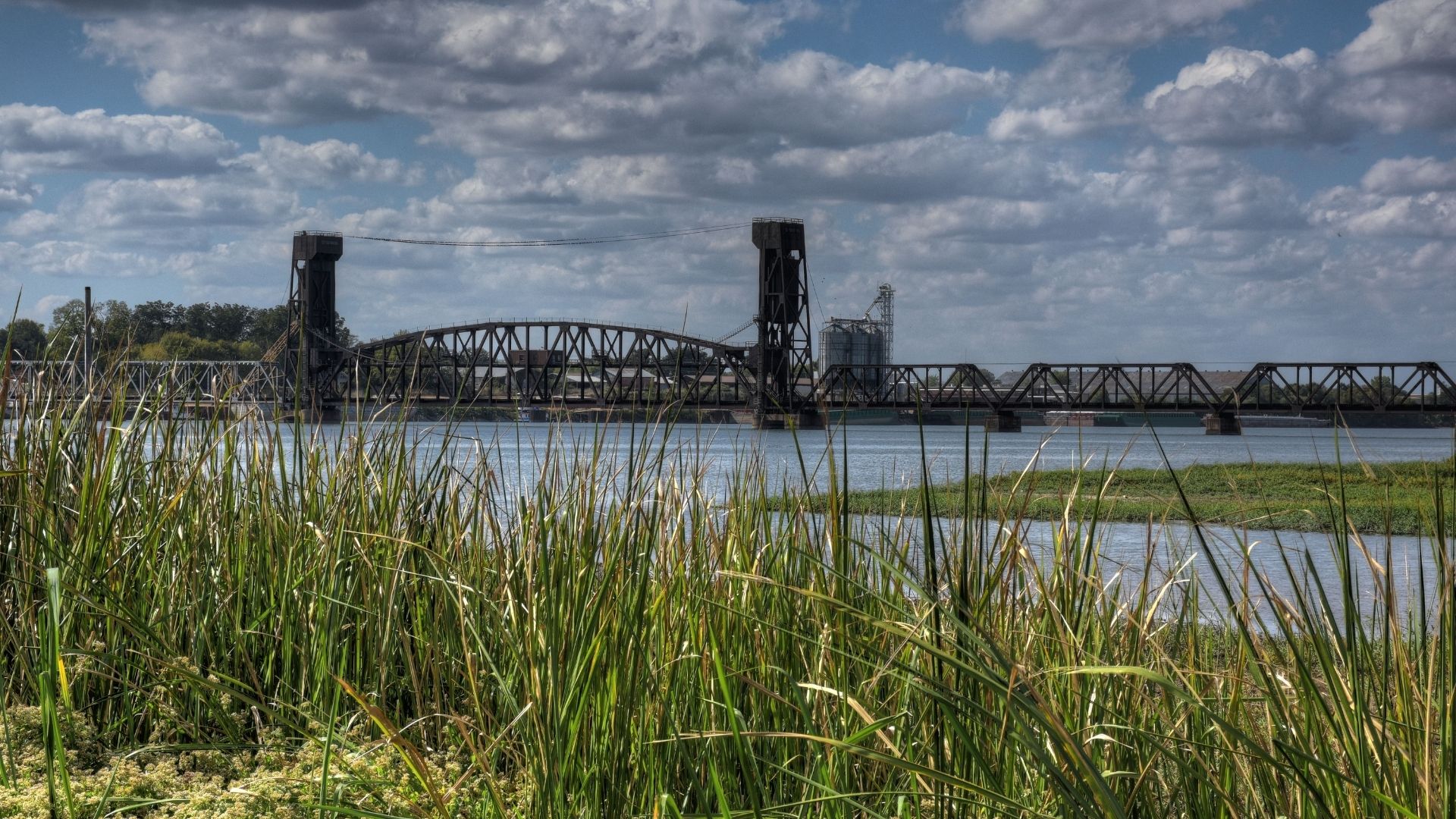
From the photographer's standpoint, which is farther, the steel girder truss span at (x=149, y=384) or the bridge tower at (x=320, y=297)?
the bridge tower at (x=320, y=297)

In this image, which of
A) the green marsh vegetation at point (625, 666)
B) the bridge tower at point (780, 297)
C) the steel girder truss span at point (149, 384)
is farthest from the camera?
the bridge tower at point (780, 297)

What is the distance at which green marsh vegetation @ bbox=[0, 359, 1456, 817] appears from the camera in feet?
7.14

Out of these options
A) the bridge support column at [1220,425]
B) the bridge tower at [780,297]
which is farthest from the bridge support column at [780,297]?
the bridge support column at [1220,425]

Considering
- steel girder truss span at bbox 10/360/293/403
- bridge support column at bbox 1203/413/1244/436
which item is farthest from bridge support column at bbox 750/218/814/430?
steel girder truss span at bbox 10/360/293/403

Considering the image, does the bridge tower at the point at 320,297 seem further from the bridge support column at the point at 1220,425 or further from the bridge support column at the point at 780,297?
the bridge support column at the point at 1220,425

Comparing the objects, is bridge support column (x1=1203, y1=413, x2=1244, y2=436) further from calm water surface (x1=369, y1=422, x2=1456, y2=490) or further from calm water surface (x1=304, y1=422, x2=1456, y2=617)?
calm water surface (x1=304, y1=422, x2=1456, y2=617)

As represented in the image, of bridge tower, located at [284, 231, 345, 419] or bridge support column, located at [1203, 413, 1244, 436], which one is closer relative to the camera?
bridge support column, located at [1203, 413, 1244, 436]

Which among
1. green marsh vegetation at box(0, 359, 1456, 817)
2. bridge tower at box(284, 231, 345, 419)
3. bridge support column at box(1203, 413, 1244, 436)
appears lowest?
bridge support column at box(1203, 413, 1244, 436)

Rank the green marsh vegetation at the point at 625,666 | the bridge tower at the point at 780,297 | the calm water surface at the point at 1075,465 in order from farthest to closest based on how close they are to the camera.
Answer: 1. the bridge tower at the point at 780,297
2. the calm water surface at the point at 1075,465
3. the green marsh vegetation at the point at 625,666

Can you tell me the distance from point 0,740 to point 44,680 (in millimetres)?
885

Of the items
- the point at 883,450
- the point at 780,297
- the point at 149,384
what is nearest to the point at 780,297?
the point at 780,297

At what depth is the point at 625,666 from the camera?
2.70 metres

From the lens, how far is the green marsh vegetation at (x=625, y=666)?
7.14 ft

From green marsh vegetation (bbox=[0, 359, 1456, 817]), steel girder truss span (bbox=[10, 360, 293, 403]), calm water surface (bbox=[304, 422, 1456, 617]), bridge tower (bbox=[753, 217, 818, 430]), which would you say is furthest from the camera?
bridge tower (bbox=[753, 217, 818, 430])
